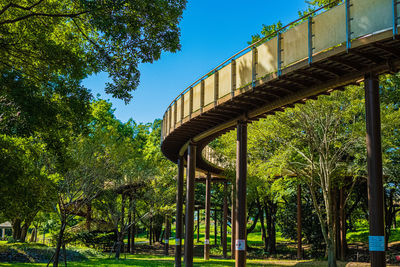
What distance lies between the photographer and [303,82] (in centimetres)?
1238

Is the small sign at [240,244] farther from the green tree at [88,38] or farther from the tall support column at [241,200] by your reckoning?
the green tree at [88,38]

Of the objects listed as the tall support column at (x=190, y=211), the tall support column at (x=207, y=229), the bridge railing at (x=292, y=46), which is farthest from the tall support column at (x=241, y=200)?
the tall support column at (x=207, y=229)

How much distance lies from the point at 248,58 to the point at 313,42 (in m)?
3.06

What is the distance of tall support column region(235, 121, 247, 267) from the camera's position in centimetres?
1367

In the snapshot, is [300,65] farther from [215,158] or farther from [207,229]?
[207,229]

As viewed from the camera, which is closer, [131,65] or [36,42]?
[36,42]

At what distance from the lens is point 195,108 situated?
1675 centimetres

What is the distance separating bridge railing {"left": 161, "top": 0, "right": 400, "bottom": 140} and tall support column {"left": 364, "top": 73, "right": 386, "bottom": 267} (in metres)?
1.64

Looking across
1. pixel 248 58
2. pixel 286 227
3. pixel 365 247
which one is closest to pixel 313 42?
pixel 248 58

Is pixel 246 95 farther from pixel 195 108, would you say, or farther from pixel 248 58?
pixel 195 108

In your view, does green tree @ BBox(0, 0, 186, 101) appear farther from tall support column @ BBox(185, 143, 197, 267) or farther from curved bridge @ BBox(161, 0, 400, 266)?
tall support column @ BBox(185, 143, 197, 267)

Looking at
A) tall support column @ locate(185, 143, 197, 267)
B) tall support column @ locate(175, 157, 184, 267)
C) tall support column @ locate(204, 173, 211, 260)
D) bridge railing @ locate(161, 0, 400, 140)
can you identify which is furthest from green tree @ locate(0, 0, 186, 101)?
tall support column @ locate(204, 173, 211, 260)

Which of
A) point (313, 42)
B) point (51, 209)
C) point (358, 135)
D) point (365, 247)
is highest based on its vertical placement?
point (313, 42)

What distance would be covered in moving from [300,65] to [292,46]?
2.36 ft
